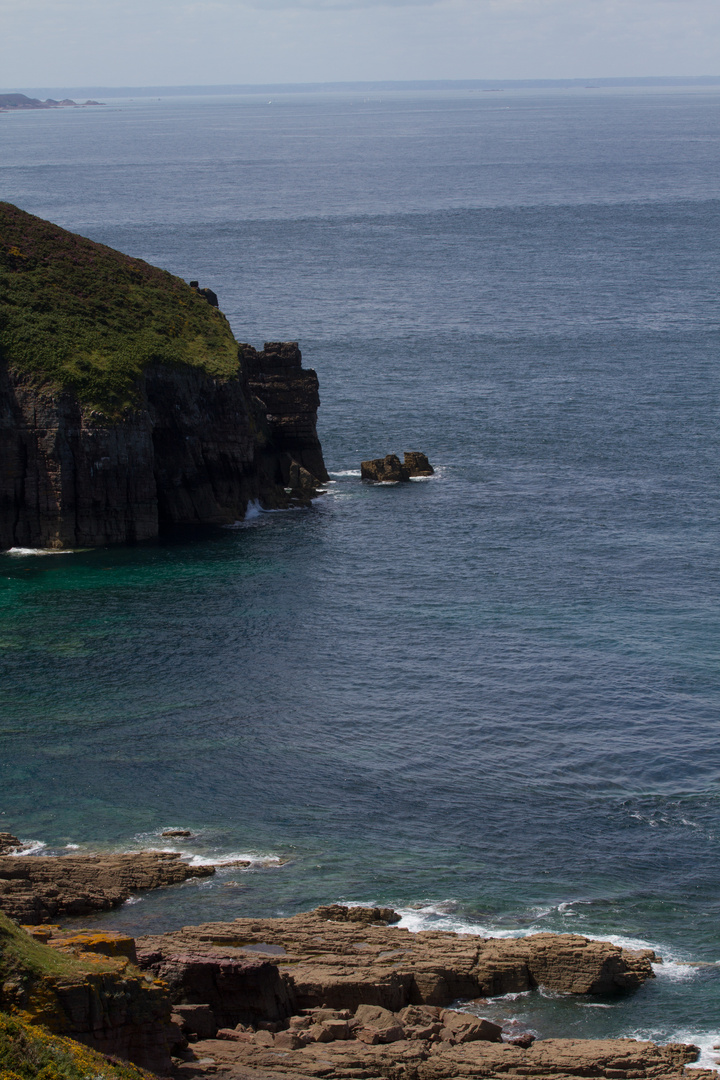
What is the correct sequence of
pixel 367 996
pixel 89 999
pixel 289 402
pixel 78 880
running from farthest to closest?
pixel 289 402
pixel 78 880
pixel 367 996
pixel 89 999

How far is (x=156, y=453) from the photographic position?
11025 centimetres

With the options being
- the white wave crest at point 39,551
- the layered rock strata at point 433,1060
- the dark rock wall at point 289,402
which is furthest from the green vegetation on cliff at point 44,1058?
the dark rock wall at point 289,402

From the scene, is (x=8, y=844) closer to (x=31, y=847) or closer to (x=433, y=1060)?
(x=31, y=847)

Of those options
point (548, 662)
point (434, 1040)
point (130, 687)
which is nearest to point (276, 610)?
point (130, 687)

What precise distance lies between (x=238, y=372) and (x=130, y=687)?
4517 centimetres

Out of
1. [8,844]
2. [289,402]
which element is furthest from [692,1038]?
[289,402]

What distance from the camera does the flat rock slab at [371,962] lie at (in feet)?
141

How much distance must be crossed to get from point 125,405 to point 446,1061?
7484cm

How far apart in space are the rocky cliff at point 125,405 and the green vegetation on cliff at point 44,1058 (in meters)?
73.0

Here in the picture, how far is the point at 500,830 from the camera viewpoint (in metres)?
60.8

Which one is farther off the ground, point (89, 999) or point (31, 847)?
point (89, 999)

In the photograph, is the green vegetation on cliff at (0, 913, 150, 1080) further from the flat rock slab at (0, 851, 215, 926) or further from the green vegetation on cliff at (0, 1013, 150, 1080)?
the flat rock slab at (0, 851, 215, 926)

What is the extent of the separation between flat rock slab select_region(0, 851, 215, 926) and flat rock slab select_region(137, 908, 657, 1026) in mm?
5337

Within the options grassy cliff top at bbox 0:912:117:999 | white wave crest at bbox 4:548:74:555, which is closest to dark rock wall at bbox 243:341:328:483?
white wave crest at bbox 4:548:74:555
